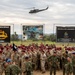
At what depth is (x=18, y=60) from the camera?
27078mm

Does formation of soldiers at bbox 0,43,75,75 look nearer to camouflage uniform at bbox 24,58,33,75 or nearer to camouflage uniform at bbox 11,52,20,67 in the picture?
camouflage uniform at bbox 11,52,20,67

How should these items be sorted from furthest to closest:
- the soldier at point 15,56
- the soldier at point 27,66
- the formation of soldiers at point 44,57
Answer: the soldier at point 15,56, the formation of soldiers at point 44,57, the soldier at point 27,66

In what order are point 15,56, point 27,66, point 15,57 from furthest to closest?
point 15,56 < point 15,57 < point 27,66

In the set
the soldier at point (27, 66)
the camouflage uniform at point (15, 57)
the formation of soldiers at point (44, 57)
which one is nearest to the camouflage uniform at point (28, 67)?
the soldier at point (27, 66)

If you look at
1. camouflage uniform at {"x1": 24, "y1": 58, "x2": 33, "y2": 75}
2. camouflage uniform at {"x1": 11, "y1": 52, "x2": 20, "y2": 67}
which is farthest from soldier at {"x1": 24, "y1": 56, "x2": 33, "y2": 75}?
camouflage uniform at {"x1": 11, "y1": 52, "x2": 20, "y2": 67}

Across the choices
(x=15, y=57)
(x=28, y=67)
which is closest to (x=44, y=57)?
(x=15, y=57)

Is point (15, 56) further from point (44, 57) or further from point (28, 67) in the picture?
point (28, 67)

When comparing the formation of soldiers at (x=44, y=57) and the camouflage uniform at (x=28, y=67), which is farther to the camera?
the formation of soldiers at (x=44, y=57)

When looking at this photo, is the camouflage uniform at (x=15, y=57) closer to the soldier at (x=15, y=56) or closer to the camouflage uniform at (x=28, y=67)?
the soldier at (x=15, y=56)

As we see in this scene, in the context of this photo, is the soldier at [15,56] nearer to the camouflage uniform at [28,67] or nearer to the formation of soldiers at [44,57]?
the formation of soldiers at [44,57]

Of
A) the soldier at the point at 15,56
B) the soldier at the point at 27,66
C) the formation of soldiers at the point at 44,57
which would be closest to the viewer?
the soldier at the point at 27,66

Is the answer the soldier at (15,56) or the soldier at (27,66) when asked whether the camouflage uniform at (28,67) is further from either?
the soldier at (15,56)

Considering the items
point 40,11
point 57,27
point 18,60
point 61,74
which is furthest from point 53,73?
point 40,11

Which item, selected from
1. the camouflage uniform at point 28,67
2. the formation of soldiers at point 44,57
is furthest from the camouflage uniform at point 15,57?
the camouflage uniform at point 28,67
